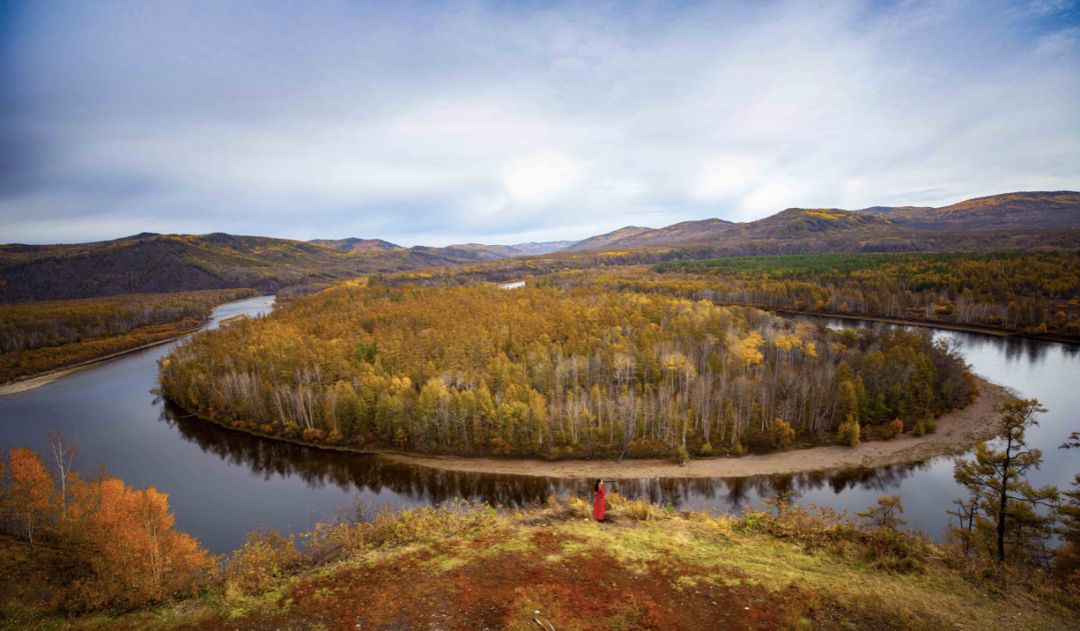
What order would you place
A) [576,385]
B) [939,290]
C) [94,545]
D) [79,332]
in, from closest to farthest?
[94,545] → [576,385] → [939,290] → [79,332]

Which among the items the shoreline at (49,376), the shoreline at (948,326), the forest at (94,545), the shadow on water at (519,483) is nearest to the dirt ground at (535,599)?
the forest at (94,545)

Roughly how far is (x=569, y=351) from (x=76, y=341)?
130578mm

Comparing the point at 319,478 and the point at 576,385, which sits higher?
the point at 576,385

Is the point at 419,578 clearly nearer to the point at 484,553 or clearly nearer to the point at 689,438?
the point at 484,553

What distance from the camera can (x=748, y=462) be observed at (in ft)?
148

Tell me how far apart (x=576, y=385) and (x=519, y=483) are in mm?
15037

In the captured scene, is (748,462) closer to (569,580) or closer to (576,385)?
(576,385)

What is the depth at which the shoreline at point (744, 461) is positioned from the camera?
4378 centimetres

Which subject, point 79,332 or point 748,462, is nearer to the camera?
point 748,462

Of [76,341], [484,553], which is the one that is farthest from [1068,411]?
[76,341]

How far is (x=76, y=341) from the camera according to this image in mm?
112812

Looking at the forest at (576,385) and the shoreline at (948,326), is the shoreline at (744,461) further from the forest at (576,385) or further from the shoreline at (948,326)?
the shoreline at (948,326)

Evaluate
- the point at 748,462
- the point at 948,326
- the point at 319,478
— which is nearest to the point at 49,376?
the point at 319,478

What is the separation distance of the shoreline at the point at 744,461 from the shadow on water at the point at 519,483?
0.77 metres
